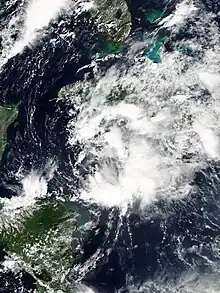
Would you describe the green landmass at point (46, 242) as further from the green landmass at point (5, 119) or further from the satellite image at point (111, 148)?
the green landmass at point (5, 119)

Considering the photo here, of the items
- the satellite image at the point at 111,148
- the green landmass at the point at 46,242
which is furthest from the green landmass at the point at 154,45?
the green landmass at the point at 46,242

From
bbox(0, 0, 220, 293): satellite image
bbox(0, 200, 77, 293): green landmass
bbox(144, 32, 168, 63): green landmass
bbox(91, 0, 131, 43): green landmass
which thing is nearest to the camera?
bbox(0, 0, 220, 293): satellite image

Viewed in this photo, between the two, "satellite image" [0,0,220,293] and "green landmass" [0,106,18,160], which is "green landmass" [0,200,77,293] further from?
"green landmass" [0,106,18,160]

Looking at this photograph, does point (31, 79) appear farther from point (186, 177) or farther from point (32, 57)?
point (186, 177)

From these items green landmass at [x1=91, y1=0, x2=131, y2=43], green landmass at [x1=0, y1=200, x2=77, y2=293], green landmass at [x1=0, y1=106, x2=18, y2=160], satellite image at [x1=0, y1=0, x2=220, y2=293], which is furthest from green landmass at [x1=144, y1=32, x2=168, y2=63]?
green landmass at [x1=0, y1=200, x2=77, y2=293]

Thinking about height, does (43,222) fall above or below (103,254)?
above

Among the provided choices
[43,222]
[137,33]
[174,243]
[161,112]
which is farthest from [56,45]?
[174,243]

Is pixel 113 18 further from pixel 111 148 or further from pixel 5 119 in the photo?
pixel 5 119

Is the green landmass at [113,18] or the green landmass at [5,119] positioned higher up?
the green landmass at [113,18]
